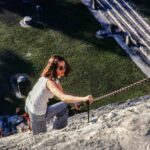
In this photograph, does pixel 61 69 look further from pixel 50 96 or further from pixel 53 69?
pixel 50 96

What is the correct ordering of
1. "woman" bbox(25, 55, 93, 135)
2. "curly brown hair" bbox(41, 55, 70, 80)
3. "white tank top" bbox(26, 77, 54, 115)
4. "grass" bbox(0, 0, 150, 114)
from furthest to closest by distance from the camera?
"grass" bbox(0, 0, 150, 114)
"white tank top" bbox(26, 77, 54, 115)
"curly brown hair" bbox(41, 55, 70, 80)
"woman" bbox(25, 55, 93, 135)

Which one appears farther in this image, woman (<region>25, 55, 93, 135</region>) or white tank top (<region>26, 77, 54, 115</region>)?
white tank top (<region>26, 77, 54, 115</region>)

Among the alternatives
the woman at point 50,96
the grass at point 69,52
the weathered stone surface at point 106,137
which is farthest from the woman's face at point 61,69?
the grass at point 69,52

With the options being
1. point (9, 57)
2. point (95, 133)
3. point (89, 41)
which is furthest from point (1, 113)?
point (95, 133)

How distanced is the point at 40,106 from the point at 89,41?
10754 mm

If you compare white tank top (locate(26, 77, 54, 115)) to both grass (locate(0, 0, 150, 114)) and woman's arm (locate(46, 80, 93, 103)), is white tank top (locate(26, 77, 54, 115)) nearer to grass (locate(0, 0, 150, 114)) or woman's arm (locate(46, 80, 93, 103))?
woman's arm (locate(46, 80, 93, 103))

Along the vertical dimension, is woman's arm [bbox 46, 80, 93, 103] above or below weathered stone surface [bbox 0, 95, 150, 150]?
above

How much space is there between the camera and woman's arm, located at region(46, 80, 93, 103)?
6.37 metres

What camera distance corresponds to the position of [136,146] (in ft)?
20.3

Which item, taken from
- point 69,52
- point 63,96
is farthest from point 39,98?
point 69,52

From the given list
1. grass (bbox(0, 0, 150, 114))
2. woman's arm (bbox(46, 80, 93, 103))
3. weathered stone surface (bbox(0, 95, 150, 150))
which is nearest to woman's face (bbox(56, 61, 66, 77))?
woman's arm (bbox(46, 80, 93, 103))

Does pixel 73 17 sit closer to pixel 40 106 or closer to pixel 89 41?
pixel 89 41

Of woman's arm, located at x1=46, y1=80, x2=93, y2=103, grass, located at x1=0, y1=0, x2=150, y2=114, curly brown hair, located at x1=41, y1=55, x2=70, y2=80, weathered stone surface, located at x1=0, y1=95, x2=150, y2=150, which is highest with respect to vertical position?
curly brown hair, located at x1=41, y1=55, x2=70, y2=80

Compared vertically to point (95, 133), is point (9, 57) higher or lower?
lower
